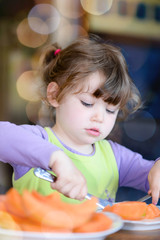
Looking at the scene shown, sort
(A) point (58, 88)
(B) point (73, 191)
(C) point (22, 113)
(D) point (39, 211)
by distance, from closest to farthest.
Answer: (D) point (39, 211) < (B) point (73, 191) < (A) point (58, 88) < (C) point (22, 113)

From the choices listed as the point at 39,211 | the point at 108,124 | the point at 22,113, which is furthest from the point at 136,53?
the point at 39,211

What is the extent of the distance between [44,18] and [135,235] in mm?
2741

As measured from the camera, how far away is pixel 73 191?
0.63 meters

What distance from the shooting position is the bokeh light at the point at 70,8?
2.87 meters

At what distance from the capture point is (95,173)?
43.8 inches

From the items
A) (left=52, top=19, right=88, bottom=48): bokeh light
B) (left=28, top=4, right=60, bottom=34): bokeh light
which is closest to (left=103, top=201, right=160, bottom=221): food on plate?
(left=52, top=19, right=88, bottom=48): bokeh light

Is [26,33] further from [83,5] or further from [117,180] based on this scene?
[117,180]

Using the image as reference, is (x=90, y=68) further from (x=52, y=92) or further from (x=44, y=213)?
(x=44, y=213)

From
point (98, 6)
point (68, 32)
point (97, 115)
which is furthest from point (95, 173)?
point (68, 32)

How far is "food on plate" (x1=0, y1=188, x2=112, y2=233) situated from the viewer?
0.47 meters

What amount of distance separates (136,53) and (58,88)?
1.10m

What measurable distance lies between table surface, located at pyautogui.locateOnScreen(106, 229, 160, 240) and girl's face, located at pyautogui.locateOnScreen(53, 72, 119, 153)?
392mm

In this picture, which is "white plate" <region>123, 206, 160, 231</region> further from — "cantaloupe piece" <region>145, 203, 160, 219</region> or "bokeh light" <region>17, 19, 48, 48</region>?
"bokeh light" <region>17, 19, 48, 48</region>

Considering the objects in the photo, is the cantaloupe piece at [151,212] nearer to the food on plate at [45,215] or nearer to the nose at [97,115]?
the food on plate at [45,215]
